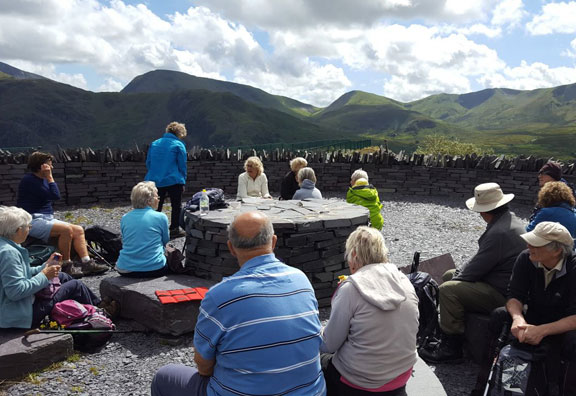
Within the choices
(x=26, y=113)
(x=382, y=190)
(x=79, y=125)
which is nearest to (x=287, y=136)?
(x=79, y=125)

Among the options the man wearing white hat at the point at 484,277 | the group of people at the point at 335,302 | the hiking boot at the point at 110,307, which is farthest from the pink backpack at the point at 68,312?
the man wearing white hat at the point at 484,277

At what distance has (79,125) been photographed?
435 ft

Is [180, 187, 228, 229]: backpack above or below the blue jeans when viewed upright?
above

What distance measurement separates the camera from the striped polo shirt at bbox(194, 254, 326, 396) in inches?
89.0

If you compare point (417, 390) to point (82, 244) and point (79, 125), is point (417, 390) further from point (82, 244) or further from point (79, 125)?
point (79, 125)

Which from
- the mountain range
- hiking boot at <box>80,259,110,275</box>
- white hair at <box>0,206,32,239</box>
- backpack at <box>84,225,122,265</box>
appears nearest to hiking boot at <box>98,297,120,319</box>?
white hair at <box>0,206,32,239</box>

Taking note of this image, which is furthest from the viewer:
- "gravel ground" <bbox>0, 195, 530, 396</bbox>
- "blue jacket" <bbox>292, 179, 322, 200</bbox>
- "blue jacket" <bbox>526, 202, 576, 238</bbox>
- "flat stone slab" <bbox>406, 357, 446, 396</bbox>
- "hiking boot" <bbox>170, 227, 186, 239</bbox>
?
"hiking boot" <bbox>170, 227, 186, 239</bbox>

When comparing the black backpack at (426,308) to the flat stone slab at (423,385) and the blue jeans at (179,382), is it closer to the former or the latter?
the flat stone slab at (423,385)

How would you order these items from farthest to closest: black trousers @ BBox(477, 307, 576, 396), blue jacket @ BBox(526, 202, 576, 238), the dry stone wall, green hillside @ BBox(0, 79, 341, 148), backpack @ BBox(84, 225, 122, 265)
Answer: green hillside @ BBox(0, 79, 341, 148) → the dry stone wall → backpack @ BBox(84, 225, 122, 265) → blue jacket @ BBox(526, 202, 576, 238) → black trousers @ BBox(477, 307, 576, 396)

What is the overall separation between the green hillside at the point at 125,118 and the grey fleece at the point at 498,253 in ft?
381

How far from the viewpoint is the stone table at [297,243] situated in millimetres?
5346

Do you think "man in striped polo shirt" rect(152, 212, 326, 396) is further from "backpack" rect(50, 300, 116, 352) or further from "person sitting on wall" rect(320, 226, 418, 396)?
"backpack" rect(50, 300, 116, 352)

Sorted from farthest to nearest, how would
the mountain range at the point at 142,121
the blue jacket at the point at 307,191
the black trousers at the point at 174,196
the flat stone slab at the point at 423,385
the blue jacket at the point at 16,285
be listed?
the mountain range at the point at 142,121 → the black trousers at the point at 174,196 → the blue jacket at the point at 307,191 → the blue jacket at the point at 16,285 → the flat stone slab at the point at 423,385

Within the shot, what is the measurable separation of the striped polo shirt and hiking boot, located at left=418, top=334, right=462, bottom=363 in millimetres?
2226
